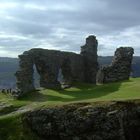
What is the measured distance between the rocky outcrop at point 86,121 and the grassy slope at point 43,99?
147 centimetres

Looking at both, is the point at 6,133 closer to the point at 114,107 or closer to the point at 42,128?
the point at 42,128

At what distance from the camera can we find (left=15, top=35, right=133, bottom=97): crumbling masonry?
66.1m

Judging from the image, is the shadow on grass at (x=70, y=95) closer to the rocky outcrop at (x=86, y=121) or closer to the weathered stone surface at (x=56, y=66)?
the weathered stone surface at (x=56, y=66)

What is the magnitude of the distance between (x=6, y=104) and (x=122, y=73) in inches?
1060

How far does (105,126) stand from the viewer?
47219 mm

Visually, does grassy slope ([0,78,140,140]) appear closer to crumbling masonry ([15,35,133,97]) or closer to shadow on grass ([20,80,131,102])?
shadow on grass ([20,80,131,102])

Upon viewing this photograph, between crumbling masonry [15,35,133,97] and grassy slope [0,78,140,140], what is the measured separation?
10.3 feet

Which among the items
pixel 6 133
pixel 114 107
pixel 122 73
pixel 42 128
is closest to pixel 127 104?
pixel 114 107

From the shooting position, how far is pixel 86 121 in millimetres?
47469

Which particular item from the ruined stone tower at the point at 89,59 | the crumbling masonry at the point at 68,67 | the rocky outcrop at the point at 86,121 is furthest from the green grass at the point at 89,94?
the ruined stone tower at the point at 89,59

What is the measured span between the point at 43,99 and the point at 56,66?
573 inches

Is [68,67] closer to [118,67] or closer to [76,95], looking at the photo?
[118,67]

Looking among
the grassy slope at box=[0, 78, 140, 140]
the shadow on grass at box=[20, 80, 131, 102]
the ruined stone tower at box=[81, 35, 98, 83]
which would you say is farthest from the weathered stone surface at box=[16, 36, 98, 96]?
the grassy slope at box=[0, 78, 140, 140]

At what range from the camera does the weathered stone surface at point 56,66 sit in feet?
216
